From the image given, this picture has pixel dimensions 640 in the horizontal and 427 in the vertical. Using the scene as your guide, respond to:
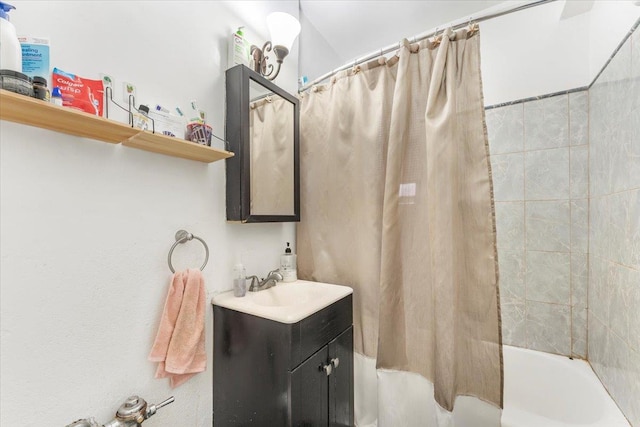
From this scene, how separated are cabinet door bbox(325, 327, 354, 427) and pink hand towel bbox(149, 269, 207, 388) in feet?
1.77

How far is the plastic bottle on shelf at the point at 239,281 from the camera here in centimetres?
116

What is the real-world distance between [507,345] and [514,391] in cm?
25

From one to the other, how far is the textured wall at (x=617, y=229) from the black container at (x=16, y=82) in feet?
6.18

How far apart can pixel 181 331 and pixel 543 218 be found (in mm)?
2026

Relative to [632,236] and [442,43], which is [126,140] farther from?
[632,236]

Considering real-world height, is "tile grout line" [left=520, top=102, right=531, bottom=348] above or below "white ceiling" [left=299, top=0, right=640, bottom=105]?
below

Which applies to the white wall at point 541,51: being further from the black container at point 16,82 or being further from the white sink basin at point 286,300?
the black container at point 16,82

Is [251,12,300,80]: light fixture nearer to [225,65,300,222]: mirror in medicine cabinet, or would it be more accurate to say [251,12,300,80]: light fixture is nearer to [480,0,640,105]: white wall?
[225,65,300,222]: mirror in medicine cabinet

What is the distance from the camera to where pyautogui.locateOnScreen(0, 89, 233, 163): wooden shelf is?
592 millimetres

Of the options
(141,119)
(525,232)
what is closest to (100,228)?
(141,119)

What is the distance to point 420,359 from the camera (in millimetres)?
1232

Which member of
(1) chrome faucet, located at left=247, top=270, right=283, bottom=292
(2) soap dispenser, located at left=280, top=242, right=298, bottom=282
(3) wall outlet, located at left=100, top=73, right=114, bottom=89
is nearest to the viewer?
(3) wall outlet, located at left=100, top=73, right=114, bottom=89

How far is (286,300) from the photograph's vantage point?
132 cm

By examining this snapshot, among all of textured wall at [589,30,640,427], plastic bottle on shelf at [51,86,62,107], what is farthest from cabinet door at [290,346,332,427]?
→ textured wall at [589,30,640,427]
